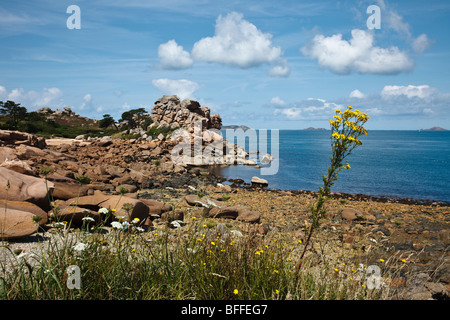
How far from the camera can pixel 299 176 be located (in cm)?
3791

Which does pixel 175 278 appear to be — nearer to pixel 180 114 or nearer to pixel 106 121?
pixel 180 114

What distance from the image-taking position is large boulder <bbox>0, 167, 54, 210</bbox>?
30.7 feet

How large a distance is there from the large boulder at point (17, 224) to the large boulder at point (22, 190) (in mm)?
1471

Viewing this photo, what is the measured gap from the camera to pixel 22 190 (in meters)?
9.59

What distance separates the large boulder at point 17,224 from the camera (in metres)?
7.31

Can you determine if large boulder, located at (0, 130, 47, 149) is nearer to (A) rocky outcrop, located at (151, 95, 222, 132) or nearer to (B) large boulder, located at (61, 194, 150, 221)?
(B) large boulder, located at (61, 194, 150, 221)

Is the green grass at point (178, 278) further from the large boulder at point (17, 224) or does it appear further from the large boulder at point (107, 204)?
the large boulder at point (107, 204)

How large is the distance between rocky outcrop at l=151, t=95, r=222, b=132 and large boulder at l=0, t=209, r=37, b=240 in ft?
187

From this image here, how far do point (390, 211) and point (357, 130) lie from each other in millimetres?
16166

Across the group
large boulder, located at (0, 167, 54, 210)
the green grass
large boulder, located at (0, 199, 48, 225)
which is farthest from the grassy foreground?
large boulder, located at (0, 167, 54, 210)

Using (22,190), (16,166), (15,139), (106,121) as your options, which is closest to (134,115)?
(106,121)

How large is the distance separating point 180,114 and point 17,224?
63.2 metres
